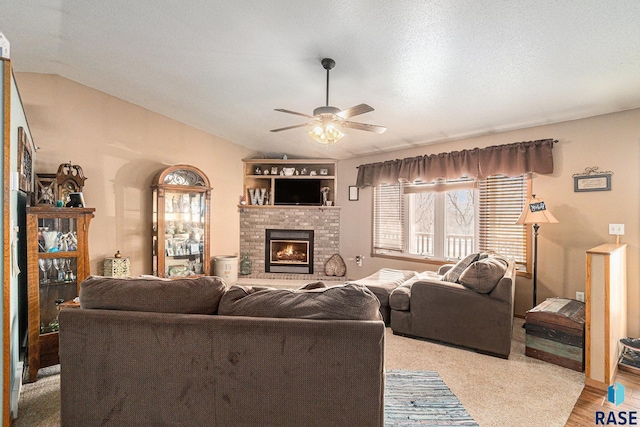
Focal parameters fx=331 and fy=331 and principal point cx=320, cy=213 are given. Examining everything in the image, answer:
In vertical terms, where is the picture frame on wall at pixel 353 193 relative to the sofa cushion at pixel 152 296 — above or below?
above

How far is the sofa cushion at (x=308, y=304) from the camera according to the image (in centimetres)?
164

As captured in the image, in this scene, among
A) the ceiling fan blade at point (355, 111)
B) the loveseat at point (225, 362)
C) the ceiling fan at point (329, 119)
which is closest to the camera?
the loveseat at point (225, 362)

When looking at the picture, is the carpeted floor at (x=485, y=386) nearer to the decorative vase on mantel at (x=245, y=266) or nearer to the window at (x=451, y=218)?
the window at (x=451, y=218)

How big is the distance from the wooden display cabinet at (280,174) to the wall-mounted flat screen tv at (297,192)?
0.05m

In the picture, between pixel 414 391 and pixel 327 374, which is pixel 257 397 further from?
pixel 414 391

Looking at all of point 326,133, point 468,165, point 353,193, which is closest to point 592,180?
Result: point 468,165

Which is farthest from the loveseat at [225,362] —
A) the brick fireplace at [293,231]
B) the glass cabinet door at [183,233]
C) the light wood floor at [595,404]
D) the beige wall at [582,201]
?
the brick fireplace at [293,231]

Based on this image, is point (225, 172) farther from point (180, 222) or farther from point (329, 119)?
point (329, 119)

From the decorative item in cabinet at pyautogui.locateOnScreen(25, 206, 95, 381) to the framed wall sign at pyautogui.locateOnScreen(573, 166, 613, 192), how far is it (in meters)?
5.18

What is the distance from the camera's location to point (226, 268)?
5746 millimetres

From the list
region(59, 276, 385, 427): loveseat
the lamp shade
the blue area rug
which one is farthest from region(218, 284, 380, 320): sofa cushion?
the lamp shade

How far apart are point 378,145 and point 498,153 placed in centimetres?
182

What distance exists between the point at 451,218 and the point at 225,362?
4.22 meters

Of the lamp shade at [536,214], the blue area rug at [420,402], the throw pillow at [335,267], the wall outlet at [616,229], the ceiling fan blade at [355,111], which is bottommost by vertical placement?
the blue area rug at [420,402]
